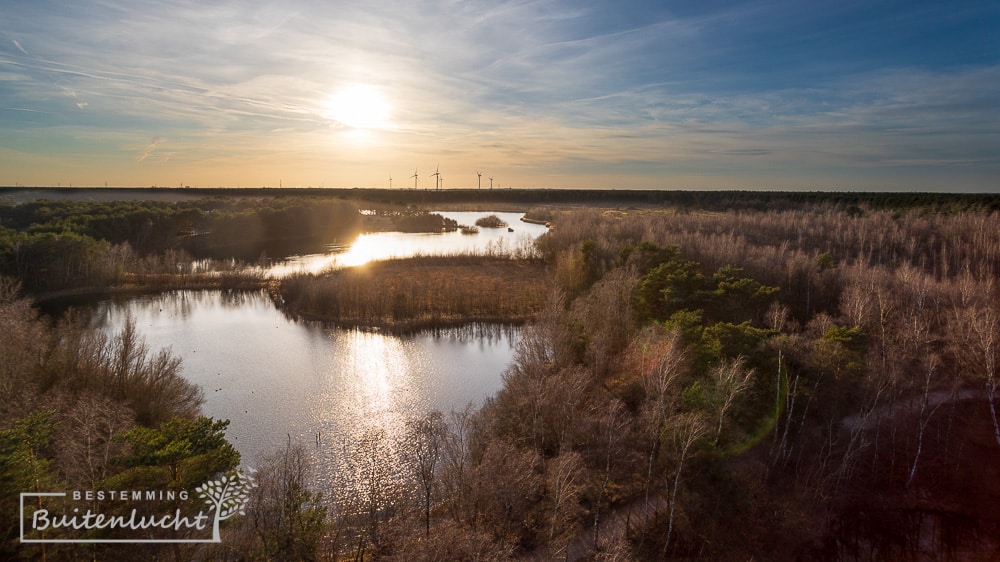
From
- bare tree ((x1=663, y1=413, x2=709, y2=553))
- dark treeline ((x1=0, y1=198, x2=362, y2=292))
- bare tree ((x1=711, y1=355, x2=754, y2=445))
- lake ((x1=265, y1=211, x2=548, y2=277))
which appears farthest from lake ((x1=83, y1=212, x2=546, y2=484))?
lake ((x1=265, y1=211, x2=548, y2=277))

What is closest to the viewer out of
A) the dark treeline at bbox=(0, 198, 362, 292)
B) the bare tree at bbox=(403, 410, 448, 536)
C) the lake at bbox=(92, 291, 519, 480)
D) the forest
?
the forest

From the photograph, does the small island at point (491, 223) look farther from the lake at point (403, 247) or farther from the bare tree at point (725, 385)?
the bare tree at point (725, 385)

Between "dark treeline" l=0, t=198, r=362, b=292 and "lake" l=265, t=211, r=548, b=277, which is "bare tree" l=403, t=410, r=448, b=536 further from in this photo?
"dark treeline" l=0, t=198, r=362, b=292

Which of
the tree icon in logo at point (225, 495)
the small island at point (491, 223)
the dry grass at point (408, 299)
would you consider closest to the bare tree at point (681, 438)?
the tree icon in logo at point (225, 495)

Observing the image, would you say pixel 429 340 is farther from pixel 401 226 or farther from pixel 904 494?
pixel 401 226

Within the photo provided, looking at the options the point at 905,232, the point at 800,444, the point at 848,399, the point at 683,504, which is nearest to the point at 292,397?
the point at 683,504

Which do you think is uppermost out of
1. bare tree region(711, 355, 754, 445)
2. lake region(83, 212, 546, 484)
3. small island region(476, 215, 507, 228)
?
small island region(476, 215, 507, 228)

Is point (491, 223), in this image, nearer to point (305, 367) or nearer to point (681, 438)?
point (305, 367)

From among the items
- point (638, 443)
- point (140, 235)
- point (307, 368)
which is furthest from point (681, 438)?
point (140, 235)
